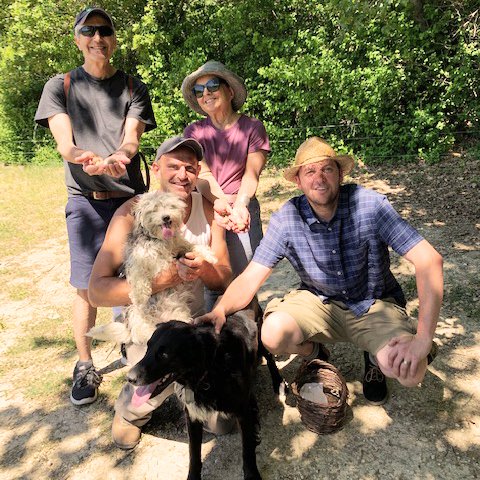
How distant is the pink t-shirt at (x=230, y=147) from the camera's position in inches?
130

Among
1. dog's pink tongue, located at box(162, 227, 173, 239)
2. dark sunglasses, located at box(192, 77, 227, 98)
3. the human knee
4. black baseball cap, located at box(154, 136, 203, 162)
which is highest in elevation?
dark sunglasses, located at box(192, 77, 227, 98)

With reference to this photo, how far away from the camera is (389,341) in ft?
8.54

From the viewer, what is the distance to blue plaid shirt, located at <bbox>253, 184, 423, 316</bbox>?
8.75 feet

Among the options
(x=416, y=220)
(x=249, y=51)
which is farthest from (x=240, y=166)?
(x=249, y=51)

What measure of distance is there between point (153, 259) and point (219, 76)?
1.56 m

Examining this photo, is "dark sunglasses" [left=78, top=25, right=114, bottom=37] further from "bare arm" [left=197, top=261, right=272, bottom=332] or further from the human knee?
the human knee

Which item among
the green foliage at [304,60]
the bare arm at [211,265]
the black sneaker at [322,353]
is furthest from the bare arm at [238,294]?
the green foliage at [304,60]

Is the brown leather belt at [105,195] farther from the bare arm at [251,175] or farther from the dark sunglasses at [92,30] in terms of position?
the dark sunglasses at [92,30]

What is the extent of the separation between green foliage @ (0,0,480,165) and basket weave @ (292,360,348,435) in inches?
218

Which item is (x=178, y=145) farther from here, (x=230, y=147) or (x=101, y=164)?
(x=230, y=147)

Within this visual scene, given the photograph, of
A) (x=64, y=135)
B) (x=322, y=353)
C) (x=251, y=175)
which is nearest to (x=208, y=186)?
(x=251, y=175)

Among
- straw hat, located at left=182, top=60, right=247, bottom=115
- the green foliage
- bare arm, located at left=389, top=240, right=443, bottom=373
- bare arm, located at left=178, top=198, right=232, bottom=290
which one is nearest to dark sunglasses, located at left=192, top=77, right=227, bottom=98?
straw hat, located at left=182, top=60, right=247, bottom=115

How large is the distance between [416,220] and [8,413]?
217 inches

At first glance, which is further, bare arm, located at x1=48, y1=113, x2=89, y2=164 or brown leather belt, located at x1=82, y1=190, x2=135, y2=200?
brown leather belt, located at x1=82, y1=190, x2=135, y2=200
